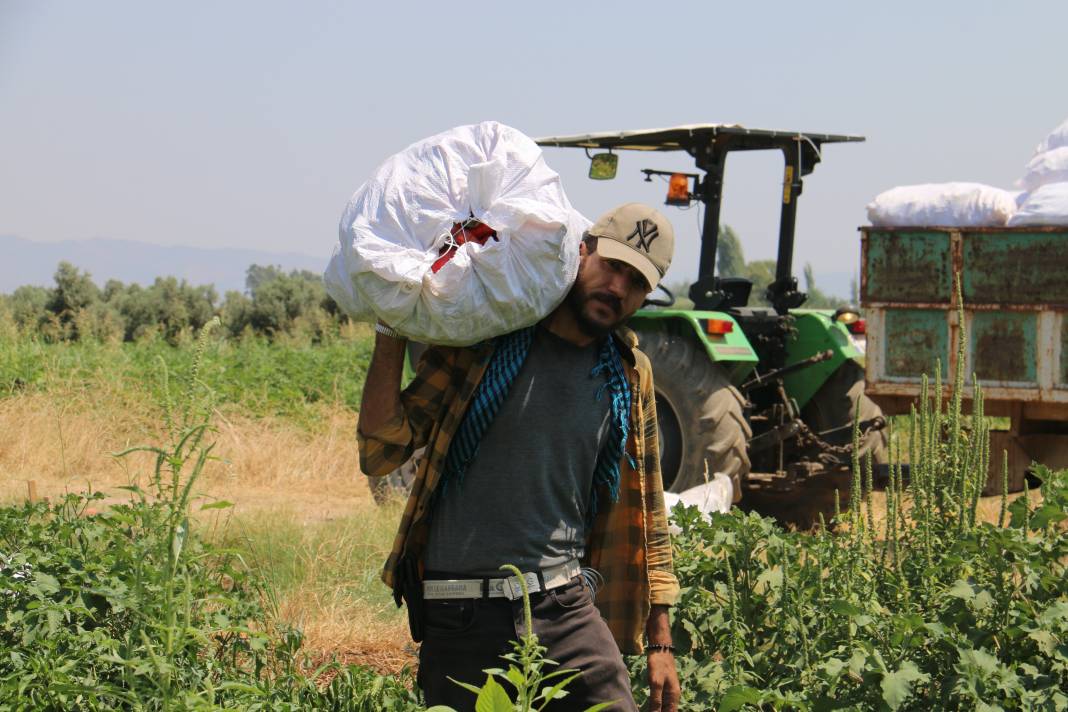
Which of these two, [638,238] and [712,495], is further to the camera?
[712,495]

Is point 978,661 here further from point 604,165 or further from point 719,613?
point 604,165

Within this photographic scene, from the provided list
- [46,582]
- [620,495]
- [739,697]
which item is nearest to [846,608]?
[739,697]

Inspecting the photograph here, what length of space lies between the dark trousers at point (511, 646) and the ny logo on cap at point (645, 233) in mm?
805

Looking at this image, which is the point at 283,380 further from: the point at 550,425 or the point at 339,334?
the point at 550,425

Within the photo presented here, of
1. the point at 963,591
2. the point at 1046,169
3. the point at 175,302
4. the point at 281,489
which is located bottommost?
the point at 281,489

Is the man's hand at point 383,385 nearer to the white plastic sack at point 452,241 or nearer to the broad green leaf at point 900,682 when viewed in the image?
the white plastic sack at point 452,241

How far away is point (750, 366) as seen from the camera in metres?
7.15

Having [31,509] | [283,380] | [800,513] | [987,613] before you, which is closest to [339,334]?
[283,380]

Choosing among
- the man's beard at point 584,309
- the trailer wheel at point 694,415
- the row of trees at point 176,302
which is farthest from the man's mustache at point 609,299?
the row of trees at point 176,302

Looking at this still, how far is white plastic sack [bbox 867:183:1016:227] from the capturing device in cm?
664

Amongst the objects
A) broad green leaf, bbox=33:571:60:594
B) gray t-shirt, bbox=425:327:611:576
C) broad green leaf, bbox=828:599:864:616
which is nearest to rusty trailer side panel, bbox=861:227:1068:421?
broad green leaf, bbox=828:599:864:616

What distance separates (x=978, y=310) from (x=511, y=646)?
15.7 ft

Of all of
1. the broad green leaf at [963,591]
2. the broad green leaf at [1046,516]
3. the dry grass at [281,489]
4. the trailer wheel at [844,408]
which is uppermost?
the trailer wheel at [844,408]

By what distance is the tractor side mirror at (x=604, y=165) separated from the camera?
24.6 feet
